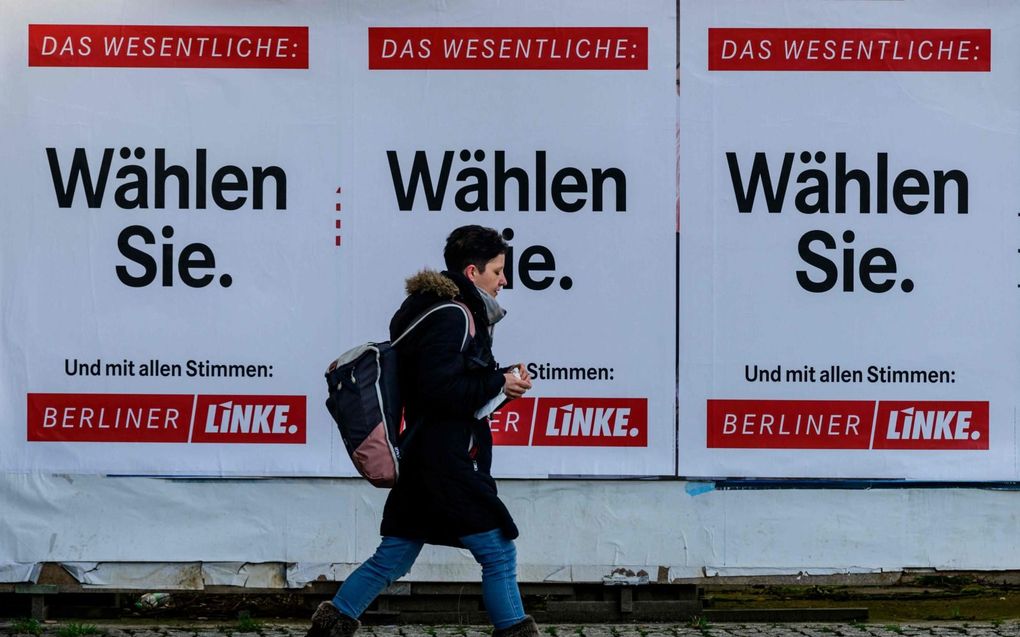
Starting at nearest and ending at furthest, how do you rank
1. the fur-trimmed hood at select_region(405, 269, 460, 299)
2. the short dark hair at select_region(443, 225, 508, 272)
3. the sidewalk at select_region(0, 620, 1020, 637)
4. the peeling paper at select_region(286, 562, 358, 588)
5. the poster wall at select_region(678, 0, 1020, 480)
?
the fur-trimmed hood at select_region(405, 269, 460, 299)
the short dark hair at select_region(443, 225, 508, 272)
the sidewalk at select_region(0, 620, 1020, 637)
the poster wall at select_region(678, 0, 1020, 480)
the peeling paper at select_region(286, 562, 358, 588)

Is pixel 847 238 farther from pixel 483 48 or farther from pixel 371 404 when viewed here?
pixel 371 404

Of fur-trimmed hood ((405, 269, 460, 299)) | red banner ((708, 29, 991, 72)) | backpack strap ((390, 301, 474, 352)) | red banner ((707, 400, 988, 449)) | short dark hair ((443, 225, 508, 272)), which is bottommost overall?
red banner ((707, 400, 988, 449))

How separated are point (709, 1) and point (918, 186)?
1321mm

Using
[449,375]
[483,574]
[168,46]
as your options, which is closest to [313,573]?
[483,574]

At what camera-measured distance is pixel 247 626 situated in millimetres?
6797

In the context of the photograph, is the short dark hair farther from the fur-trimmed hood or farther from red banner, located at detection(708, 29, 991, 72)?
red banner, located at detection(708, 29, 991, 72)

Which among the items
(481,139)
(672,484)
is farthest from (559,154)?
(672,484)

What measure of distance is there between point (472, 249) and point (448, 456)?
0.77m

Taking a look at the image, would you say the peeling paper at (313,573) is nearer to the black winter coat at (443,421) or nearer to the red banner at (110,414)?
the red banner at (110,414)

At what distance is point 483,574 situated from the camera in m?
5.12

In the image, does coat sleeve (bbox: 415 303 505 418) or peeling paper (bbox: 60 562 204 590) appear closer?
coat sleeve (bbox: 415 303 505 418)

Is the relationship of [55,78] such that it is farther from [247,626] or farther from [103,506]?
[247,626]

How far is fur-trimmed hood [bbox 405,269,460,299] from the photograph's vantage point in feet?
16.7

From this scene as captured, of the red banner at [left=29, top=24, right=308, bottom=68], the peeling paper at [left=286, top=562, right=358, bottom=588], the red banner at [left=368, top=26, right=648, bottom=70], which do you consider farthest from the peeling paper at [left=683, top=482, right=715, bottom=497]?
the red banner at [left=29, top=24, right=308, bottom=68]
